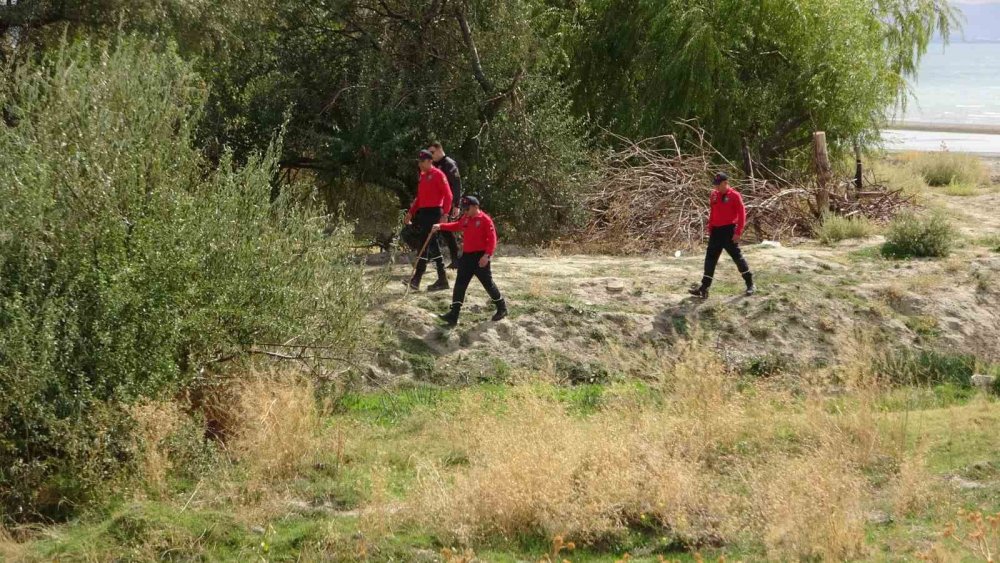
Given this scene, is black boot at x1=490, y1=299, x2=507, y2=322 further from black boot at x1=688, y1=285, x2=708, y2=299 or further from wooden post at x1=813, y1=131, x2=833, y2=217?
wooden post at x1=813, y1=131, x2=833, y2=217

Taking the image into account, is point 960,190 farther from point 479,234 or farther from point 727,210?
point 479,234

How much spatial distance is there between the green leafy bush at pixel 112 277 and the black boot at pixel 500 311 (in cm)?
253

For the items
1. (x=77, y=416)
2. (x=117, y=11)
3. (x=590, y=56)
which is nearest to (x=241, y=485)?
(x=77, y=416)

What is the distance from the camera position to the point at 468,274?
1221cm

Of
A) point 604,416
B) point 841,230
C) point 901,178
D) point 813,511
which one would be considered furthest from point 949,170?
point 813,511

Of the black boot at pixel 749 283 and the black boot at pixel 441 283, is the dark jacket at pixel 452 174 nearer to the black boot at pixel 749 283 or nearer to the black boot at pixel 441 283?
the black boot at pixel 441 283

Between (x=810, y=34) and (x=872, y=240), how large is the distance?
515 cm

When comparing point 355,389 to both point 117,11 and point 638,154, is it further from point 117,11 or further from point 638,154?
point 638,154

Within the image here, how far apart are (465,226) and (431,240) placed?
53.2 inches

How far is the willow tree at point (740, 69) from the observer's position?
66.7 ft

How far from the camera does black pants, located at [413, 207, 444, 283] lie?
1281 centimetres

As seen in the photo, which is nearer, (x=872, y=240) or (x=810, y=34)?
(x=872, y=240)

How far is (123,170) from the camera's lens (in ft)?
30.2

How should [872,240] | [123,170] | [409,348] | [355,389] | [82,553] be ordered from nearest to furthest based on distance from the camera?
[82,553]
[123,170]
[355,389]
[409,348]
[872,240]
